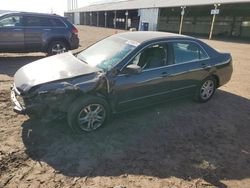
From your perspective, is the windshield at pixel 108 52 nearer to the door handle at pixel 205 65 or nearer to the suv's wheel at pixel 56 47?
the door handle at pixel 205 65

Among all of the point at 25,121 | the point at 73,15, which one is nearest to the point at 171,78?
the point at 25,121

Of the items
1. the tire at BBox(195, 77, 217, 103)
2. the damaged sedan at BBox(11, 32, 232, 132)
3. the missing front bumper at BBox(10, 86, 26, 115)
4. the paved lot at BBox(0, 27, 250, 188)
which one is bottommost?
the paved lot at BBox(0, 27, 250, 188)

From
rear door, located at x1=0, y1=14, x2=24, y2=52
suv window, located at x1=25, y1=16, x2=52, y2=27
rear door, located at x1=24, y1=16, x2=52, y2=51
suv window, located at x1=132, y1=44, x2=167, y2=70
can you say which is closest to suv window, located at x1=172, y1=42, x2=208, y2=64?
suv window, located at x1=132, y1=44, x2=167, y2=70

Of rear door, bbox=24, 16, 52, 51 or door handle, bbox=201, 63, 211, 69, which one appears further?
rear door, bbox=24, 16, 52, 51

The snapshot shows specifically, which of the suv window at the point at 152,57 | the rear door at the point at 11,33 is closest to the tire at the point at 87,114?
the suv window at the point at 152,57

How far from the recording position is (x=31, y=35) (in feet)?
32.0

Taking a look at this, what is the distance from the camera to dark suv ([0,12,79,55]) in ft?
30.9

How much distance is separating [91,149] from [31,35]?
7.26m

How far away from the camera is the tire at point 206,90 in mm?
5972

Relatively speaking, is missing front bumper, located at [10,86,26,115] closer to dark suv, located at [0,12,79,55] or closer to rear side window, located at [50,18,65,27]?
dark suv, located at [0,12,79,55]

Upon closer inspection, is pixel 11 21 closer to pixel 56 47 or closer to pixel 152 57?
pixel 56 47

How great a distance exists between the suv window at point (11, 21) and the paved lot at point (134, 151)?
16.0 feet

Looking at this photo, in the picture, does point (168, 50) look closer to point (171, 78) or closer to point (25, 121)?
point (171, 78)

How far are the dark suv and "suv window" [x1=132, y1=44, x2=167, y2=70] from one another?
617cm
